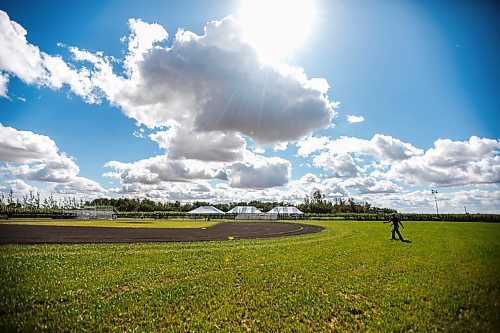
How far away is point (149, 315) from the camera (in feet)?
25.0

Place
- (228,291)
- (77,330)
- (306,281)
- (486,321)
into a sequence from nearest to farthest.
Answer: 1. (77,330)
2. (486,321)
3. (228,291)
4. (306,281)

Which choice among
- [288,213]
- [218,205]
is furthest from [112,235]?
[218,205]

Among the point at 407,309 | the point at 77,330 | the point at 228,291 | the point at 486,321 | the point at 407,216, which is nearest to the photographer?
the point at 77,330

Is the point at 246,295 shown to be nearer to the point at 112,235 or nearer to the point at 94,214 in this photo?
the point at 112,235

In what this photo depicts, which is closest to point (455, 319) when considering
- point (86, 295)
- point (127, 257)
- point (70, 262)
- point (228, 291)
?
point (228, 291)

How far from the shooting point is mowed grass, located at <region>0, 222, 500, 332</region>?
23.7ft

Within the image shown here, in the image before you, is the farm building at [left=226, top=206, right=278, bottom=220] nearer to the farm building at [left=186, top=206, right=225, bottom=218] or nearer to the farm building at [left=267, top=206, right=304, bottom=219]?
the farm building at [left=267, top=206, right=304, bottom=219]

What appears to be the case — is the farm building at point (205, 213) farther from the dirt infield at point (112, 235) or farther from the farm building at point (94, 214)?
the dirt infield at point (112, 235)

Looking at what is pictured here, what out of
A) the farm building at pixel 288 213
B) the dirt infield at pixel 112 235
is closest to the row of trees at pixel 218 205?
the farm building at pixel 288 213

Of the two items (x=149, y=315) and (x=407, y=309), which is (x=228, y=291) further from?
(x=407, y=309)

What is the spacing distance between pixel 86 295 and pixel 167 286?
2.59 meters

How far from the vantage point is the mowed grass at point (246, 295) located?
7.24 meters

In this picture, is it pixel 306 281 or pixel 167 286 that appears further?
pixel 306 281

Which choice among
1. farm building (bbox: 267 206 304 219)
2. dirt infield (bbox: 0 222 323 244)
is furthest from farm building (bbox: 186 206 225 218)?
dirt infield (bbox: 0 222 323 244)
